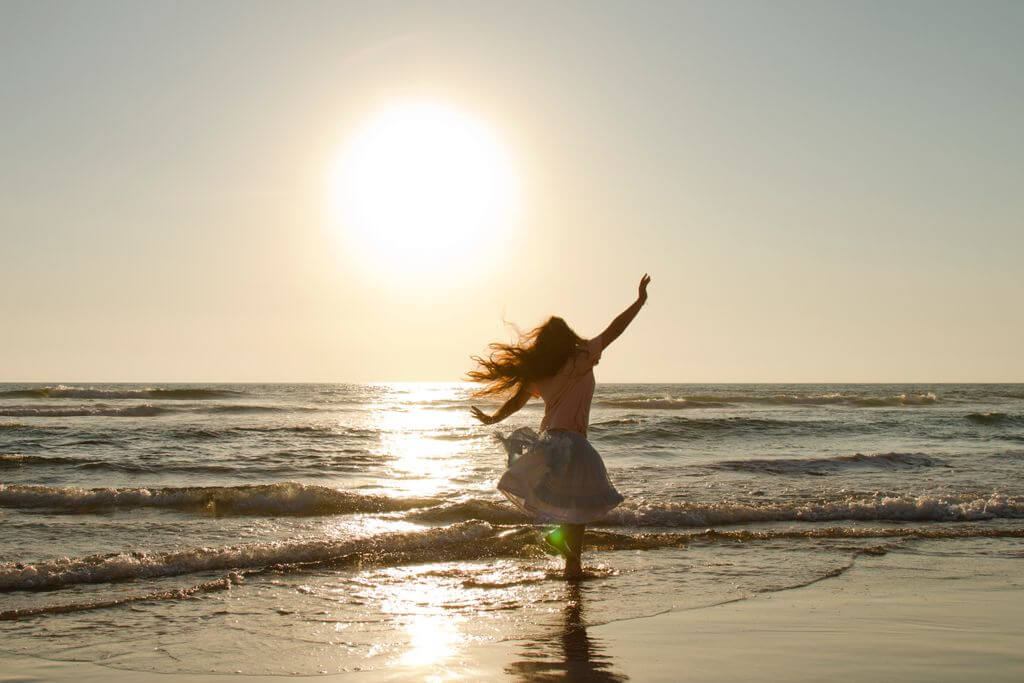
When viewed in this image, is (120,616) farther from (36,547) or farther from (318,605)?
(36,547)

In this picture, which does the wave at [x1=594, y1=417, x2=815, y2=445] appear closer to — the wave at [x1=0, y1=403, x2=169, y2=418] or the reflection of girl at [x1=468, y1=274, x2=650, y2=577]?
the reflection of girl at [x1=468, y1=274, x2=650, y2=577]

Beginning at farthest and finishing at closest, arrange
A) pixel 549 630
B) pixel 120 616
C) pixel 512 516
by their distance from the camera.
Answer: pixel 512 516 → pixel 120 616 → pixel 549 630

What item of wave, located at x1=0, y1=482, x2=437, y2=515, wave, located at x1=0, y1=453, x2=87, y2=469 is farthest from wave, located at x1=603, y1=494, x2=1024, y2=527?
wave, located at x1=0, y1=453, x2=87, y2=469

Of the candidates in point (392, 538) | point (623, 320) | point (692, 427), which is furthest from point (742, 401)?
point (623, 320)

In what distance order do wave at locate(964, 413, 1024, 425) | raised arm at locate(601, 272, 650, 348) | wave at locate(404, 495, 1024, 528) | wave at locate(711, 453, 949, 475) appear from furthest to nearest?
wave at locate(964, 413, 1024, 425) < wave at locate(711, 453, 949, 475) < wave at locate(404, 495, 1024, 528) < raised arm at locate(601, 272, 650, 348)

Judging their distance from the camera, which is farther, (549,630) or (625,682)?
(549,630)

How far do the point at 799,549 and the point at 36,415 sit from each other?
1305 inches

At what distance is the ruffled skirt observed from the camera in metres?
7.11

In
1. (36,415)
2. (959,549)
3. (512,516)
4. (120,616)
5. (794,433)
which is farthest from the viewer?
(36,415)

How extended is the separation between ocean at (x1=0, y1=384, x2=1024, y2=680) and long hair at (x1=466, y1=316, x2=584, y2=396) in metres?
1.69

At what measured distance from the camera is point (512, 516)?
11320mm

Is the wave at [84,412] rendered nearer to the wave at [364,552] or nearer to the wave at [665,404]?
the wave at [665,404]

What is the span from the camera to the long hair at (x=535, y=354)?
23.4 feet

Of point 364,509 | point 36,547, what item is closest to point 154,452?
point 364,509
